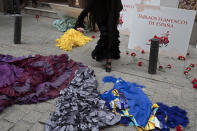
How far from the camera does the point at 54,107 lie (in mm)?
3219

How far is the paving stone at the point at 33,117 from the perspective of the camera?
9.65 ft

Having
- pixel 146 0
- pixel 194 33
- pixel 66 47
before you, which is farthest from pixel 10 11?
pixel 194 33

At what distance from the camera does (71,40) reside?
5.61 metres

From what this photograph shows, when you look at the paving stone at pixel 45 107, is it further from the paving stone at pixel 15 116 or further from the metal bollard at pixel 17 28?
the metal bollard at pixel 17 28

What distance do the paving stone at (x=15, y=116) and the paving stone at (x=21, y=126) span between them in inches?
3.3

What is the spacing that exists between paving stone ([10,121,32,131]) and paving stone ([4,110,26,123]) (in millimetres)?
83

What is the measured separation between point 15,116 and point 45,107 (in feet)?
1.40

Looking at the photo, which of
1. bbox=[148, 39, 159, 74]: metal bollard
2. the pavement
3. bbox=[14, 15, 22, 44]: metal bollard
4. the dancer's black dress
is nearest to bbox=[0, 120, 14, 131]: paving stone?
the pavement

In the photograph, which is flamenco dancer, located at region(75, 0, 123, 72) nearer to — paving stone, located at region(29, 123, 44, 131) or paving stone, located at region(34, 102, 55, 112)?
paving stone, located at region(34, 102, 55, 112)

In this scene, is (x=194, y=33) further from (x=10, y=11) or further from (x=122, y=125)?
(x=10, y=11)

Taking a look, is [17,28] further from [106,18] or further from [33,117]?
[33,117]

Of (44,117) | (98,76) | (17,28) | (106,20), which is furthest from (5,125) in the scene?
(17,28)

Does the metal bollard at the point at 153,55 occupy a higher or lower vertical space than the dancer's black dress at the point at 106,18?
lower

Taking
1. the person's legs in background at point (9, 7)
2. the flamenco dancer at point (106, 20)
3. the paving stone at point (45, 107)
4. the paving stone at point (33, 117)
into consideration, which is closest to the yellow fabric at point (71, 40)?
the flamenco dancer at point (106, 20)
